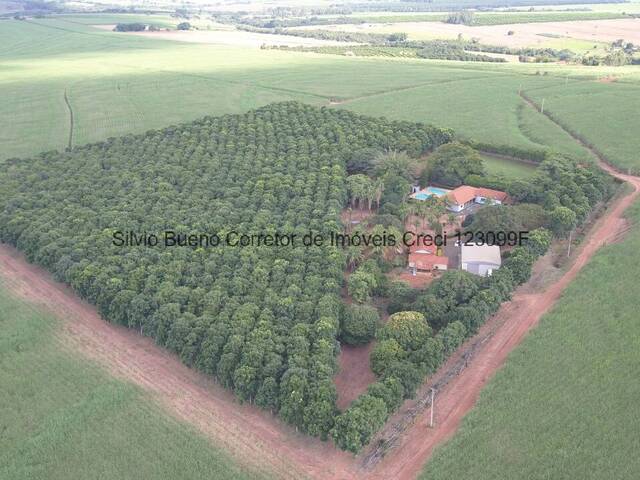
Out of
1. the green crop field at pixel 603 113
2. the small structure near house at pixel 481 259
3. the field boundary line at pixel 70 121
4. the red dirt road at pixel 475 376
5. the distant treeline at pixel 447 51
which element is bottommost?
the field boundary line at pixel 70 121

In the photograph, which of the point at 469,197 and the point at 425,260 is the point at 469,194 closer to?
the point at 469,197

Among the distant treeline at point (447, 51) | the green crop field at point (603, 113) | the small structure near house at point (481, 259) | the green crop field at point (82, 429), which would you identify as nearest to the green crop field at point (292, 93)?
the green crop field at point (603, 113)

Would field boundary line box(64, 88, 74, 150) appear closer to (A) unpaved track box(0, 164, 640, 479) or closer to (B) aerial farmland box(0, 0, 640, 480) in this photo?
(B) aerial farmland box(0, 0, 640, 480)

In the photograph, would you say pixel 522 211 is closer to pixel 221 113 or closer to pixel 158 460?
pixel 158 460

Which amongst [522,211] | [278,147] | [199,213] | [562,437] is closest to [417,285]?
[522,211]

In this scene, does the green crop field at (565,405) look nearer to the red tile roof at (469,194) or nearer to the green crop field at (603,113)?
the red tile roof at (469,194)

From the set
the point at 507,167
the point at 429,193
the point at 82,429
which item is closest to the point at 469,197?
the point at 429,193

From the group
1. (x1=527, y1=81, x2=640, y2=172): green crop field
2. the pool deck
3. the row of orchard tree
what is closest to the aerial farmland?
the row of orchard tree

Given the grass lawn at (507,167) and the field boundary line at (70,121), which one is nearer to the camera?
the grass lawn at (507,167)
